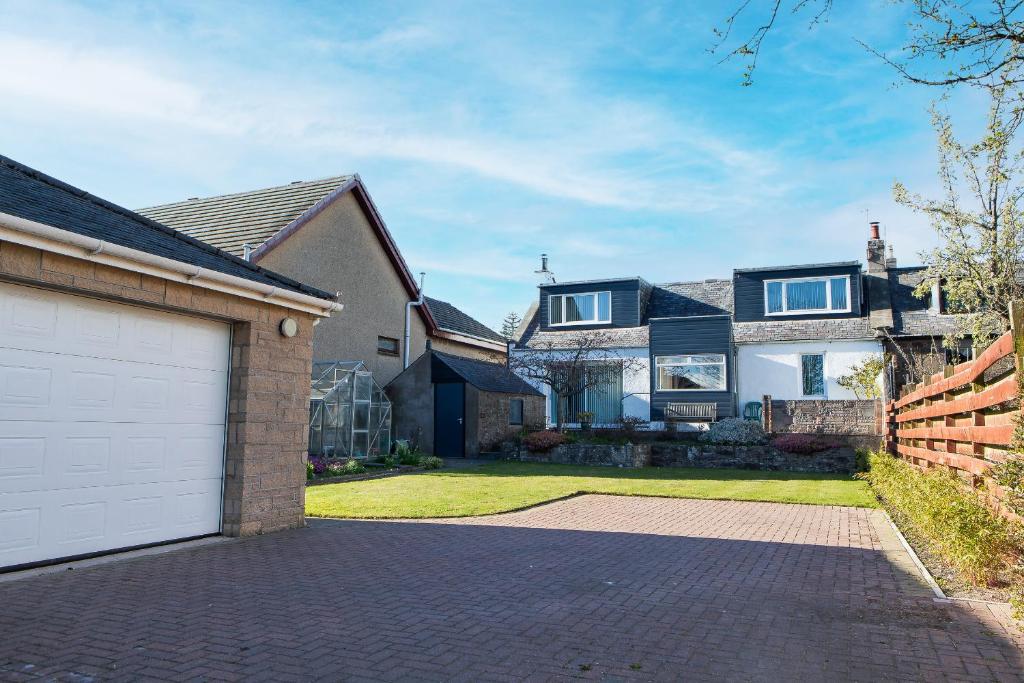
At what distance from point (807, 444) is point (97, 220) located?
18.2 metres

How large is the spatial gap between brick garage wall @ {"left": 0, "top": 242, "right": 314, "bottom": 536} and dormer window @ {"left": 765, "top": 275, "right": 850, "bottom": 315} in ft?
80.1

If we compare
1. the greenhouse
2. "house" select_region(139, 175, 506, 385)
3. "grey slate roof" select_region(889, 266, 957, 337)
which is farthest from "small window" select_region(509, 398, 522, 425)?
"grey slate roof" select_region(889, 266, 957, 337)

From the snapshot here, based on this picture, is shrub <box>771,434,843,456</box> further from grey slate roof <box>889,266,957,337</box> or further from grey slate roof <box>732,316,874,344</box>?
grey slate roof <box>889,266,957,337</box>

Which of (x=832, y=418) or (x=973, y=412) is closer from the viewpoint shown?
(x=973, y=412)

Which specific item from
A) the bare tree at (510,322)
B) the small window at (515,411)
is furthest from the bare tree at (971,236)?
→ the bare tree at (510,322)

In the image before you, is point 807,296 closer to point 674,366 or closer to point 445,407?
point 674,366

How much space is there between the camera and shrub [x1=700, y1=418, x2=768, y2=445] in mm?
21506

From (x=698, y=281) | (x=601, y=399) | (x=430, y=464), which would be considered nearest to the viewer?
(x=430, y=464)

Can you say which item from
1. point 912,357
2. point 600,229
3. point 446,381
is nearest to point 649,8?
point 600,229

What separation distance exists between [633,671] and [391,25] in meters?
8.16

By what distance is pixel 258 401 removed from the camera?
30.5 feet

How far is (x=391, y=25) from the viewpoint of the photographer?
31.1 ft

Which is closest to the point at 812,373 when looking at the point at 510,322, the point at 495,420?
the point at 495,420

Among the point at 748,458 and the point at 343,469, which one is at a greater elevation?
the point at 748,458
